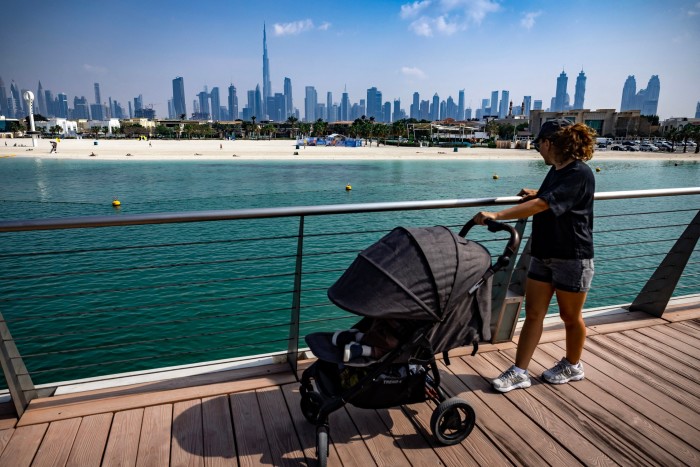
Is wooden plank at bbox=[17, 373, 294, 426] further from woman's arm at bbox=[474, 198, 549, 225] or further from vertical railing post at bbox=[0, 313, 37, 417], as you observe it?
woman's arm at bbox=[474, 198, 549, 225]

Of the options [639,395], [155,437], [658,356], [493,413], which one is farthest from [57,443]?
[658,356]

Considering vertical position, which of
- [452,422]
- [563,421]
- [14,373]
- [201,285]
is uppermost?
[14,373]

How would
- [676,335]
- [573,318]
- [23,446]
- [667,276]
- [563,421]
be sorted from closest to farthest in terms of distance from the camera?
[23,446]
[563,421]
[573,318]
[676,335]
[667,276]

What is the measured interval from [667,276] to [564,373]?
1.79 m

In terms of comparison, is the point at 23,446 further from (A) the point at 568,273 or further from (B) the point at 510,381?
(A) the point at 568,273

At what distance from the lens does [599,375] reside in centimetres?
303

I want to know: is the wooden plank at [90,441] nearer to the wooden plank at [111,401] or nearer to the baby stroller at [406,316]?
the wooden plank at [111,401]

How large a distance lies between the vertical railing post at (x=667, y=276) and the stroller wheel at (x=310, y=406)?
336cm

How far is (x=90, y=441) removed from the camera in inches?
87.8

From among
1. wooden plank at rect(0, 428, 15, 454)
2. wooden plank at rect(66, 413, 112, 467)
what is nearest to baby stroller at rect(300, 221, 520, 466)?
wooden plank at rect(66, 413, 112, 467)

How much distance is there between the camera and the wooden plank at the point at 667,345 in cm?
328

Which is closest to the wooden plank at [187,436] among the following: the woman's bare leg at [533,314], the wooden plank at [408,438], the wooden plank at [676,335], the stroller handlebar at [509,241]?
the wooden plank at [408,438]

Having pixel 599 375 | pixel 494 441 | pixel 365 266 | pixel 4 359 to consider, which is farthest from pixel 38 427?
pixel 599 375

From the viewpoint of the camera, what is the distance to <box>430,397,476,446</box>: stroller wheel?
86.4 inches
